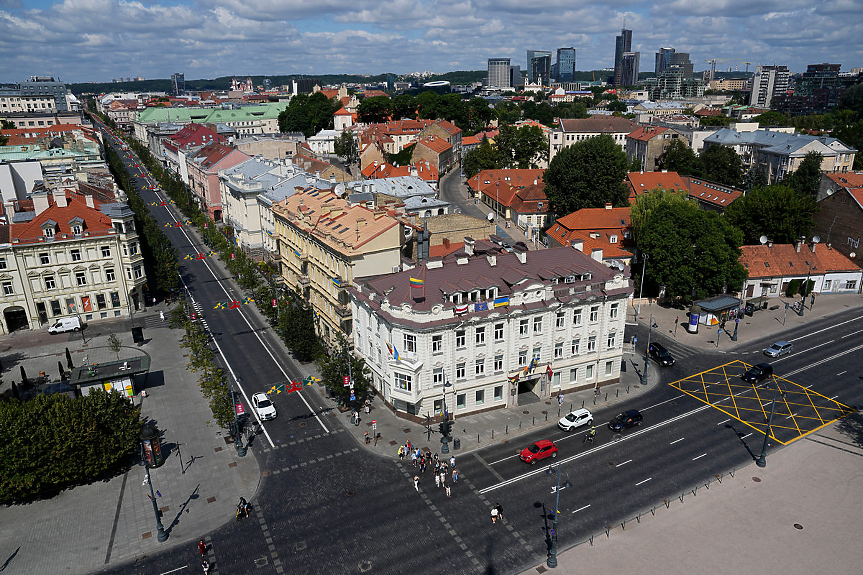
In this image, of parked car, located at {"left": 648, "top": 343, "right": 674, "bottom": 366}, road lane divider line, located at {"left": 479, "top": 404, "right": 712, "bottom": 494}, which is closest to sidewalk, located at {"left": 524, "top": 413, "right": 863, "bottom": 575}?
road lane divider line, located at {"left": 479, "top": 404, "right": 712, "bottom": 494}

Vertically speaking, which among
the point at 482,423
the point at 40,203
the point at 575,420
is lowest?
the point at 482,423

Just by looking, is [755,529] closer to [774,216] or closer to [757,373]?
[757,373]

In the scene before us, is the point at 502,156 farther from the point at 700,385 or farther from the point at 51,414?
the point at 51,414

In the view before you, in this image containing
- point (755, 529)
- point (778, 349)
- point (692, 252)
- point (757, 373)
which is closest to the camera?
point (755, 529)

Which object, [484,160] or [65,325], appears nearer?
[65,325]

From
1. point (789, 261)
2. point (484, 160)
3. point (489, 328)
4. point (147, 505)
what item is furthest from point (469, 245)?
point (484, 160)

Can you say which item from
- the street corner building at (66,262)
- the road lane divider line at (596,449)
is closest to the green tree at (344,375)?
the road lane divider line at (596,449)

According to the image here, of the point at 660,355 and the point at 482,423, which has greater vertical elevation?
the point at 660,355

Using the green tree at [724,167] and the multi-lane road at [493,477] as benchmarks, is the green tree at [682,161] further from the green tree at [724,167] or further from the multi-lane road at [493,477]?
the multi-lane road at [493,477]
